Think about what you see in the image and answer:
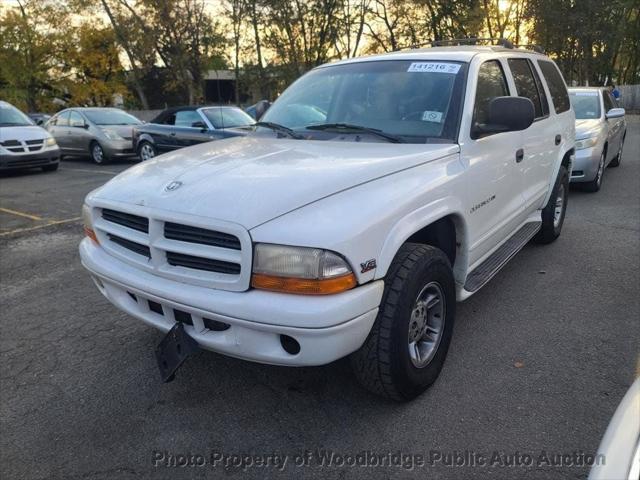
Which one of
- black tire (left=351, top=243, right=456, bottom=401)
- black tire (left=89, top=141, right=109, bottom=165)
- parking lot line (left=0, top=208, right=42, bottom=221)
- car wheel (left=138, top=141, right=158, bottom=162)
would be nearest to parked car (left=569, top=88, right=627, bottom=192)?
black tire (left=351, top=243, right=456, bottom=401)

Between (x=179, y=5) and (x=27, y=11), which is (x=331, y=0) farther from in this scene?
(x=27, y=11)

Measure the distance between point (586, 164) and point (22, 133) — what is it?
1128 centimetres

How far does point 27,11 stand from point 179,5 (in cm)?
1222

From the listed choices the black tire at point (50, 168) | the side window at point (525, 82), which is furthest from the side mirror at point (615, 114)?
the black tire at point (50, 168)

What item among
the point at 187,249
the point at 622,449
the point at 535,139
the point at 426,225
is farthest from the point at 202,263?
the point at 535,139

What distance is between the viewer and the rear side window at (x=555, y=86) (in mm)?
4822

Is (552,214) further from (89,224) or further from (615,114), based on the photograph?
(89,224)

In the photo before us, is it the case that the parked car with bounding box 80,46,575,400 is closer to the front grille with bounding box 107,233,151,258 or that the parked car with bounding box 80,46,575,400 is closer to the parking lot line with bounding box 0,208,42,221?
the front grille with bounding box 107,233,151,258

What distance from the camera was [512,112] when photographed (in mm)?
3018

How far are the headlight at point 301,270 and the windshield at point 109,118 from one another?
12317 mm

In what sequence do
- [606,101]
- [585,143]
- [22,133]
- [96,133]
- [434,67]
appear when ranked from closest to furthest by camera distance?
[434,67] → [585,143] → [606,101] → [22,133] → [96,133]

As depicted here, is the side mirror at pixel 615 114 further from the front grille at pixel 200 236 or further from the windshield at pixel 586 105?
the front grille at pixel 200 236

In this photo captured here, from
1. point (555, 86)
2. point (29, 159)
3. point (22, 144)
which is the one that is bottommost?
point (29, 159)

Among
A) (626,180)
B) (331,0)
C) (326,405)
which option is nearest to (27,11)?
(331,0)
